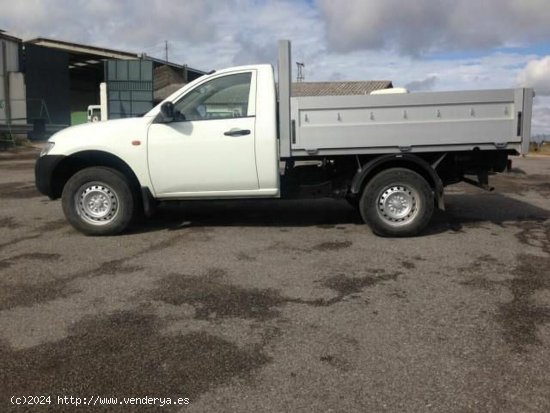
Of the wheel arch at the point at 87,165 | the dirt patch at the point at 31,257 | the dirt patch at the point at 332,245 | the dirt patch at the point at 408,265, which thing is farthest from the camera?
the wheel arch at the point at 87,165

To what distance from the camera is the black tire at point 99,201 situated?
7.33m

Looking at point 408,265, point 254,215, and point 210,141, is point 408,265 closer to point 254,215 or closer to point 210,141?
point 210,141

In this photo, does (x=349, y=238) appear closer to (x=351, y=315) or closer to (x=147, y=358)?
(x=351, y=315)

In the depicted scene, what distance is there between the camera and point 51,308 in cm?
478

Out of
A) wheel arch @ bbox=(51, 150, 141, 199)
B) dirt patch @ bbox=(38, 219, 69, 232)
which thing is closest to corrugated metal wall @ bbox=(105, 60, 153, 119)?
dirt patch @ bbox=(38, 219, 69, 232)

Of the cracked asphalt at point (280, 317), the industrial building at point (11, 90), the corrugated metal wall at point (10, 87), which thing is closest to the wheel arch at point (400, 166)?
the cracked asphalt at point (280, 317)

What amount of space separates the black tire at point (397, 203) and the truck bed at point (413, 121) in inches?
15.0

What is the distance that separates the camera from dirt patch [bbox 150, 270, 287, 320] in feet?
15.3

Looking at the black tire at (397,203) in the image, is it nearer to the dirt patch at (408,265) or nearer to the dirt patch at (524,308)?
the dirt patch at (408,265)

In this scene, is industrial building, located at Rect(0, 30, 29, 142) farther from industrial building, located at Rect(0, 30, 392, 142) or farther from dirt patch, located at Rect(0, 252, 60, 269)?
dirt patch, located at Rect(0, 252, 60, 269)

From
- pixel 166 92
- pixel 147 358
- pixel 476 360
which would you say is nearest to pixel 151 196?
pixel 147 358

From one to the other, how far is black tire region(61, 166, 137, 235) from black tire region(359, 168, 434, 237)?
9.88 ft

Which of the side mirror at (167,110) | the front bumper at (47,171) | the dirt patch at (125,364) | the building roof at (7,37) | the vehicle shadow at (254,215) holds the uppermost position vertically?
the building roof at (7,37)

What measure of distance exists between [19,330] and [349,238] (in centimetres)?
420
